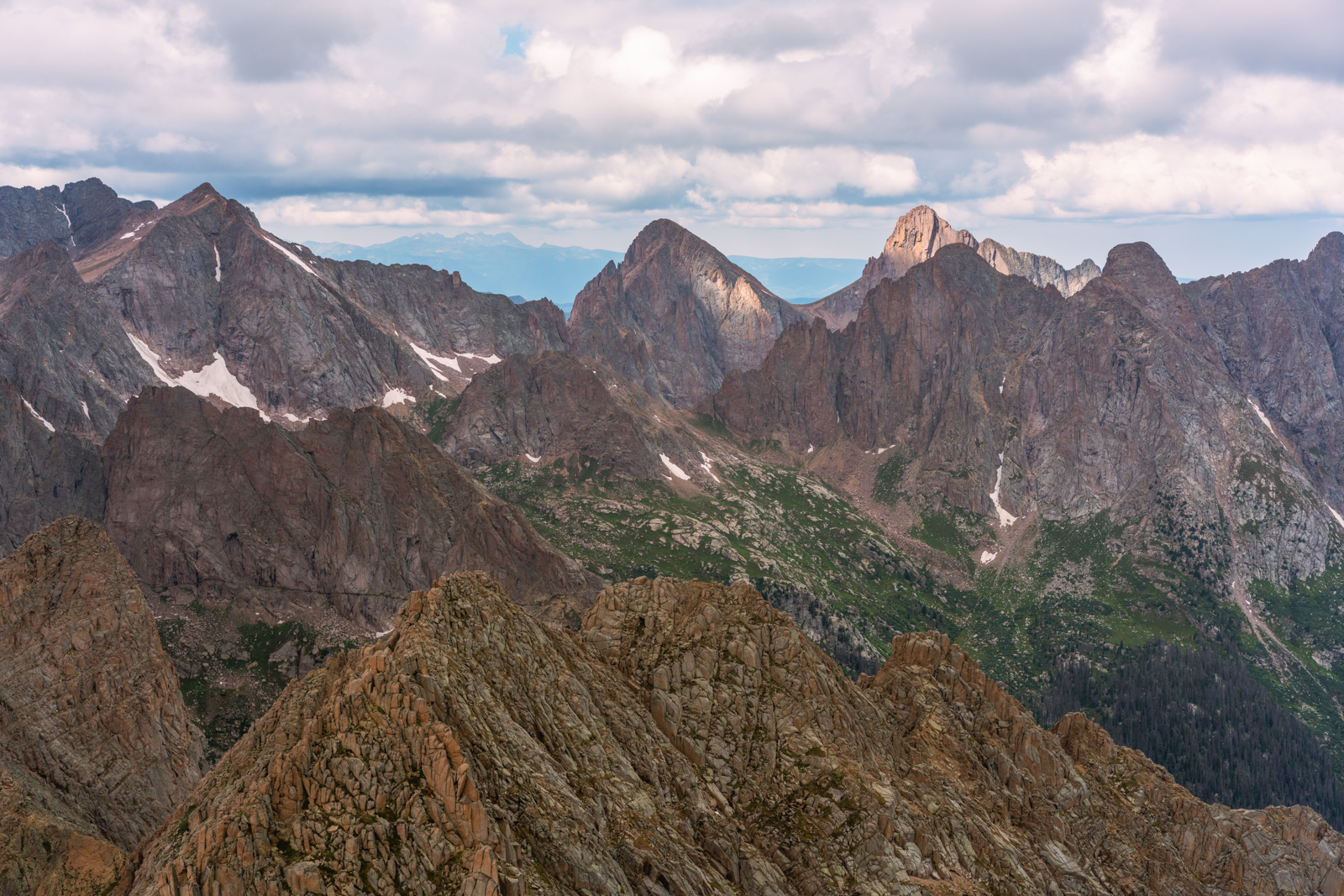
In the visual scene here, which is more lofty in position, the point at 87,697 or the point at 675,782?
the point at 675,782

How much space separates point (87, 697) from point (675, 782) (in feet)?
254

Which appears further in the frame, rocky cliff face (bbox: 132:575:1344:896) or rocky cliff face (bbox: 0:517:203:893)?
rocky cliff face (bbox: 0:517:203:893)

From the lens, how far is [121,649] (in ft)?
327

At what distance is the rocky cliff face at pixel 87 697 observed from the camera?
82.6 metres

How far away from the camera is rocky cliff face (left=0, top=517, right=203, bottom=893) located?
82625 millimetres

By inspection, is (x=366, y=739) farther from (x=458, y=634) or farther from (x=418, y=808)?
(x=458, y=634)

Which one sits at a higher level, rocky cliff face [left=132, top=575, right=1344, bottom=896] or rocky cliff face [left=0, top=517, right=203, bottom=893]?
rocky cliff face [left=132, top=575, right=1344, bottom=896]

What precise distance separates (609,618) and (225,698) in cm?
12291

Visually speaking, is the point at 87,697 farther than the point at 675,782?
Yes

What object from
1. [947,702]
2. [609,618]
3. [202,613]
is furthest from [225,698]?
[947,702]

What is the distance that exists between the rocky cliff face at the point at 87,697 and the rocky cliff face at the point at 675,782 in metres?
43.5

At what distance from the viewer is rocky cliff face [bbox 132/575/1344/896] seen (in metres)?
37.0

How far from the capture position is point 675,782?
51.3 m

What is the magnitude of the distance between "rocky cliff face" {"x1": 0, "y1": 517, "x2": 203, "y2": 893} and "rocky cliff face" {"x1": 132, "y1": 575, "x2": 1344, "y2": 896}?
43455 millimetres
